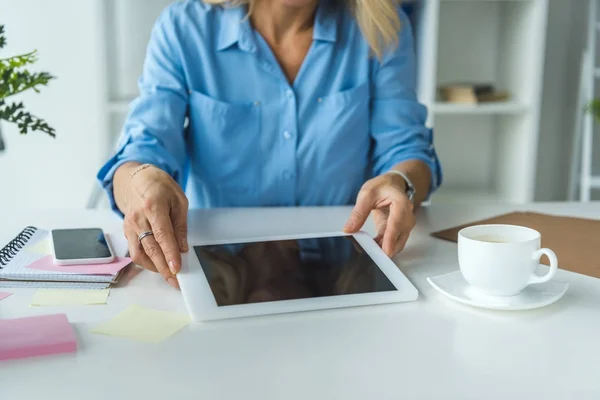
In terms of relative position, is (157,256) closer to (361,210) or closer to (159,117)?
(361,210)

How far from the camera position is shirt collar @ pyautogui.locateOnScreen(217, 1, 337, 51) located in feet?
4.89

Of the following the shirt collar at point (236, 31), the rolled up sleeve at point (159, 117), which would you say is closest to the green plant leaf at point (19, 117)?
the rolled up sleeve at point (159, 117)

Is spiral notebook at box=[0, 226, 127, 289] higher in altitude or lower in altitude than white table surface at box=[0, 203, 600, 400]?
higher

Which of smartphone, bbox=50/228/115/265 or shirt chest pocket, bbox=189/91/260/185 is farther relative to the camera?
shirt chest pocket, bbox=189/91/260/185

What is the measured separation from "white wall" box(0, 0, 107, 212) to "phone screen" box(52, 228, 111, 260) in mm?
1612

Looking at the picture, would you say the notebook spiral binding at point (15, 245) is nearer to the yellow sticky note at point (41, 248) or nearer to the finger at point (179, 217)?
the yellow sticky note at point (41, 248)

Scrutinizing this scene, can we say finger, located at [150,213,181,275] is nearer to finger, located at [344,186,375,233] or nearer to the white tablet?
the white tablet

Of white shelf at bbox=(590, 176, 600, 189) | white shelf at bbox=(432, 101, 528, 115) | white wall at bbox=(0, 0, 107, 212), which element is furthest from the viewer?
white shelf at bbox=(590, 176, 600, 189)

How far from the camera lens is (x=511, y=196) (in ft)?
9.29

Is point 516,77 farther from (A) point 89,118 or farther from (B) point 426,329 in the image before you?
(B) point 426,329

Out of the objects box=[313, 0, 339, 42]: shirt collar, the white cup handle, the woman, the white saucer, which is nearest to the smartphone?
the woman

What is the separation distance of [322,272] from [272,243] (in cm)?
14

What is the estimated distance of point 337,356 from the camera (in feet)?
2.38

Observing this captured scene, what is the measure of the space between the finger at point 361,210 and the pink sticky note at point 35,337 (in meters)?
0.47
